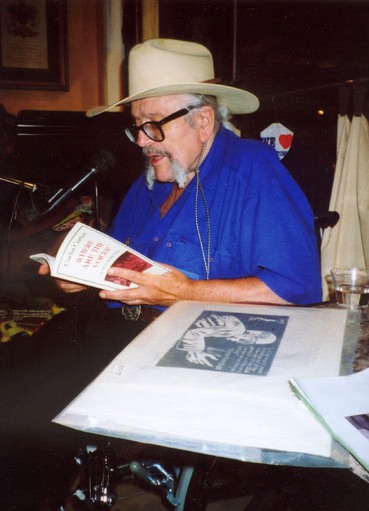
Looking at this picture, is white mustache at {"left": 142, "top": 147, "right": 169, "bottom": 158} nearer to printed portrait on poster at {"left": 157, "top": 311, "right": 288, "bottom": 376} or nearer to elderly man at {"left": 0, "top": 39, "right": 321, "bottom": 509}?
elderly man at {"left": 0, "top": 39, "right": 321, "bottom": 509}

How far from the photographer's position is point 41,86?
321 centimetres

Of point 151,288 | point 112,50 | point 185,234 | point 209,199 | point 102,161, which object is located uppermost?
point 112,50

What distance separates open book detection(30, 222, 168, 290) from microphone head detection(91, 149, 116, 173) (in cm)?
29

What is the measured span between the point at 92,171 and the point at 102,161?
0.15 feet

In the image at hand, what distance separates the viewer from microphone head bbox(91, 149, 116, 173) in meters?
1.35

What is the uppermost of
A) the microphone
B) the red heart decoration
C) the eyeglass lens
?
the red heart decoration

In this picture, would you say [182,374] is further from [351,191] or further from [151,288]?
[351,191]

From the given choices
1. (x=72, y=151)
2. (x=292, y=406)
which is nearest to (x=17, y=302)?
(x=72, y=151)

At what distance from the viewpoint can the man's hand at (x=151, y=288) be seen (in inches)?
43.4

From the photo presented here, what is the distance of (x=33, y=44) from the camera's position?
10.1 feet

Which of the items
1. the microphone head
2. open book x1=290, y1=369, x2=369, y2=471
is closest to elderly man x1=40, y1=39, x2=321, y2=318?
the microphone head

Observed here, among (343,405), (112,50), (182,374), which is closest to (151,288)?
(182,374)

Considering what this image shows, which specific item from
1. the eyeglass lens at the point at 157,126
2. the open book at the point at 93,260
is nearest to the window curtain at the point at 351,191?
the eyeglass lens at the point at 157,126

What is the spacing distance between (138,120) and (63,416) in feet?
3.88
